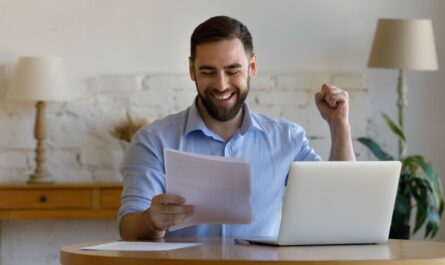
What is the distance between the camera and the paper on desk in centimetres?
232

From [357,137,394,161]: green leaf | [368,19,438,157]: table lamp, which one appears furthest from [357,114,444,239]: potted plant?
[368,19,438,157]: table lamp

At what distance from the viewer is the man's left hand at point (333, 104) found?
2785 millimetres

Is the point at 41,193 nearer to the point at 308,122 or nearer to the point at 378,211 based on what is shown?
the point at 308,122

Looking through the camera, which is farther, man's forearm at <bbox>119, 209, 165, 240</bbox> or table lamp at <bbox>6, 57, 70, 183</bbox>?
table lamp at <bbox>6, 57, 70, 183</bbox>

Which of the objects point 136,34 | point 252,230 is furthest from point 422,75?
point 252,230

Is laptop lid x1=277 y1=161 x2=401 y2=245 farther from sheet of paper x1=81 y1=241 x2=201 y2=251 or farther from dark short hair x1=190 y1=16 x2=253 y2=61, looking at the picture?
dark short hair x1=190 y1=16 x2=253 y2=61

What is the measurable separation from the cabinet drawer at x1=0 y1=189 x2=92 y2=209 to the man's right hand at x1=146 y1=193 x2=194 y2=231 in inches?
77.5

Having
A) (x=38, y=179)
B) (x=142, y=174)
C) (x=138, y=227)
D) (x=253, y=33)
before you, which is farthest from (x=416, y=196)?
(x=138, y=227)

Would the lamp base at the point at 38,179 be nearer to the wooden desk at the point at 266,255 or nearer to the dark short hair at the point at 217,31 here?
the dark short hair at the point at 217,31

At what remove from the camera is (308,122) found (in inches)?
185

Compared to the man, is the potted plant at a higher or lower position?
lower

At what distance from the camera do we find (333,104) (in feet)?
9.16

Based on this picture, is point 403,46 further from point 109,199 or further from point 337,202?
point 337,202

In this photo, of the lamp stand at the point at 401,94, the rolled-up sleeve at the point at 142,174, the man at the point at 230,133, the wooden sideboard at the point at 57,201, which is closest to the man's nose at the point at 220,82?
the man at the point at 230,133
